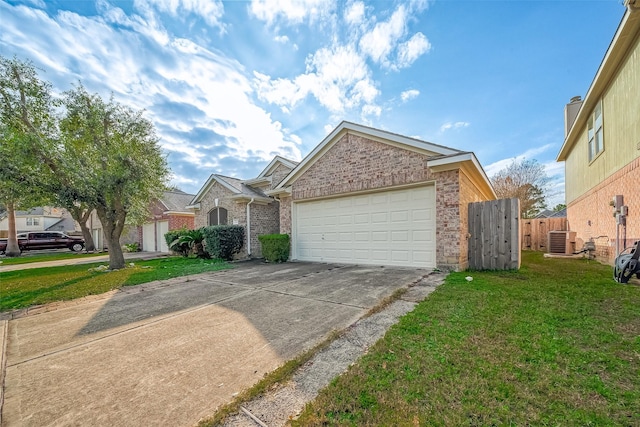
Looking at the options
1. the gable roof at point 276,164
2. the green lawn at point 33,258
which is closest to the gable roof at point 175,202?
the green lawn at point 33,258

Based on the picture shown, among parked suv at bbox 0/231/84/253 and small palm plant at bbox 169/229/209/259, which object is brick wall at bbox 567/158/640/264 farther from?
parked suv at bbox 0/231/84/253

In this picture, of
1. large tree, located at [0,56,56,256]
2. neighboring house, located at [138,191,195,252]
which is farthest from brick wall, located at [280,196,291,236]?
neighboring house, located at [138,191,195,252]

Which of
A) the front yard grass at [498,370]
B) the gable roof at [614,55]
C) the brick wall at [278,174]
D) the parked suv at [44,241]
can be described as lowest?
the parked suv at [44,241]

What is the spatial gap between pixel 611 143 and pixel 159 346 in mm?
12368

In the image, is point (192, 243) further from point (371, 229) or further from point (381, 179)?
point (381, 179)

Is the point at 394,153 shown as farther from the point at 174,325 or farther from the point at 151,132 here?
the point at 151,132

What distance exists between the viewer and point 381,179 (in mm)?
7961

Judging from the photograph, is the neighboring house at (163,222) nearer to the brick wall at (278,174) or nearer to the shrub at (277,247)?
the brick wall at (278,174)

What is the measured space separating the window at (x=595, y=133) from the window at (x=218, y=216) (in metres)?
15.4

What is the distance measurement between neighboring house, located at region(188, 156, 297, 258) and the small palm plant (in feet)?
4.54

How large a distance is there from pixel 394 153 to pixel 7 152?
38.1ft

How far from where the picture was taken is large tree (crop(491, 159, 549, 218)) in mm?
23750

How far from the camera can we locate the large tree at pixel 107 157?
830cm

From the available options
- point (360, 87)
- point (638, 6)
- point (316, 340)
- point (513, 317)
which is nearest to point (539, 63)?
point (638, 6)
